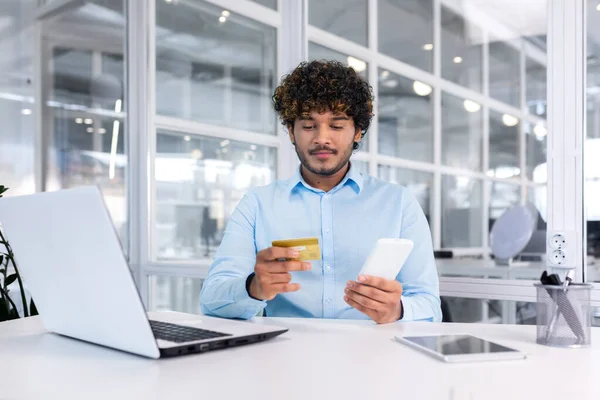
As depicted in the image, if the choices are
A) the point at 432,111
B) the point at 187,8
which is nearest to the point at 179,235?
the point at 187,8

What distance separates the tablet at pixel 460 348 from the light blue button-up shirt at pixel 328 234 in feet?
1.64

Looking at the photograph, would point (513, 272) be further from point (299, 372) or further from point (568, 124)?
point (299, 372)

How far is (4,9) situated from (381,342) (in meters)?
3.38

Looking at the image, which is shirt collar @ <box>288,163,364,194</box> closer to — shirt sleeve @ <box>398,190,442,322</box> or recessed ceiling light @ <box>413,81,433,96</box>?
shirt sleeve @ <box>398,190,442,322</box>

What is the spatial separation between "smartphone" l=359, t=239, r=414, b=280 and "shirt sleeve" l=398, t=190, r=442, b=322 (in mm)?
216

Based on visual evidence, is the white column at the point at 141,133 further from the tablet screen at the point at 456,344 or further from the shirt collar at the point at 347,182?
the tablet screen at the point at 456,344

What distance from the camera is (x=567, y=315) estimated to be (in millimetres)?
1088

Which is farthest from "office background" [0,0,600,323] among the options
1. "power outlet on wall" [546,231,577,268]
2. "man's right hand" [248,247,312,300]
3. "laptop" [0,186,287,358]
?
"laptop" [0,186,287,358]

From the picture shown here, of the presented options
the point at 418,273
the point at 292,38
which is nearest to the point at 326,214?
the point at 418,273

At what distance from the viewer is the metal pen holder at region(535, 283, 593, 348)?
1.08 metres

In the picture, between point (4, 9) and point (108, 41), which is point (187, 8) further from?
point (4, 9)

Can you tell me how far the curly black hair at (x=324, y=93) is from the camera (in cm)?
189

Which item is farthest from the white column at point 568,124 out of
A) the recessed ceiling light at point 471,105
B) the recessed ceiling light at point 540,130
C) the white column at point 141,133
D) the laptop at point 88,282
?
the white column at point 141,133

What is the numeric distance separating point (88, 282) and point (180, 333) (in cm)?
23
